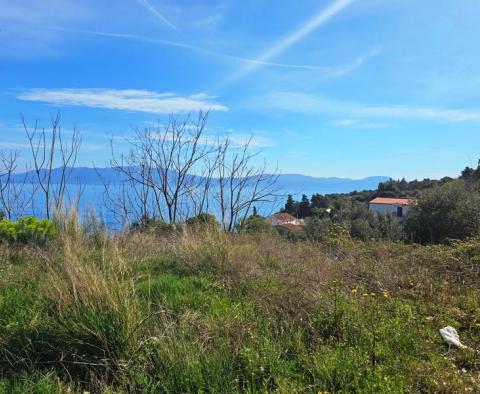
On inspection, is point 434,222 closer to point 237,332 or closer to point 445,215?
point 445,215

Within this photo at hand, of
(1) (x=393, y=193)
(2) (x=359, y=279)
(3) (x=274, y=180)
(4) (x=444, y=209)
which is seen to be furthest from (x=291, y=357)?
(1) (x=393, y=193)

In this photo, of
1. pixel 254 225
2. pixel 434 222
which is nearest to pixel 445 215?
pixel 434 222

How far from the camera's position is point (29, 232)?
25.9 feet

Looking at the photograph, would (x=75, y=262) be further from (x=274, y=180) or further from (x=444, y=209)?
(x=444, y=209)

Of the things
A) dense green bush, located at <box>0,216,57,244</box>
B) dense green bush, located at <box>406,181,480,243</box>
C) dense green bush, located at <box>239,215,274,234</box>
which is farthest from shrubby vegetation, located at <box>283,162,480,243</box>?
dense green bush, located at <box>0,216,57,244</box>

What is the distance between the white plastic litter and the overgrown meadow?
0.06 metres

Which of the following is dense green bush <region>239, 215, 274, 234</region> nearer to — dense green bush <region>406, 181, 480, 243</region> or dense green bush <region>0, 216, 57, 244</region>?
dense green bush <region>406, 181, 480, 243</region>

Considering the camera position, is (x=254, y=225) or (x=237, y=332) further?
(x=254, y=225)

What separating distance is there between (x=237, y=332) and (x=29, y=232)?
5697 millimetres

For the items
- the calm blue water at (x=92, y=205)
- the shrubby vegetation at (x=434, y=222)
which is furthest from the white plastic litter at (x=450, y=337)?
the calm blue water at (x=92, y=205)

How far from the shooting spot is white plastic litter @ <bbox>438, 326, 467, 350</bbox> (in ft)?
11.6

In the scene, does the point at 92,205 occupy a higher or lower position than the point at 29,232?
higher

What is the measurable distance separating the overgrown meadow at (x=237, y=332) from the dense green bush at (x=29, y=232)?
7.83 ft

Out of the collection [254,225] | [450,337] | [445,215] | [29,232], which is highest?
[445,215]
